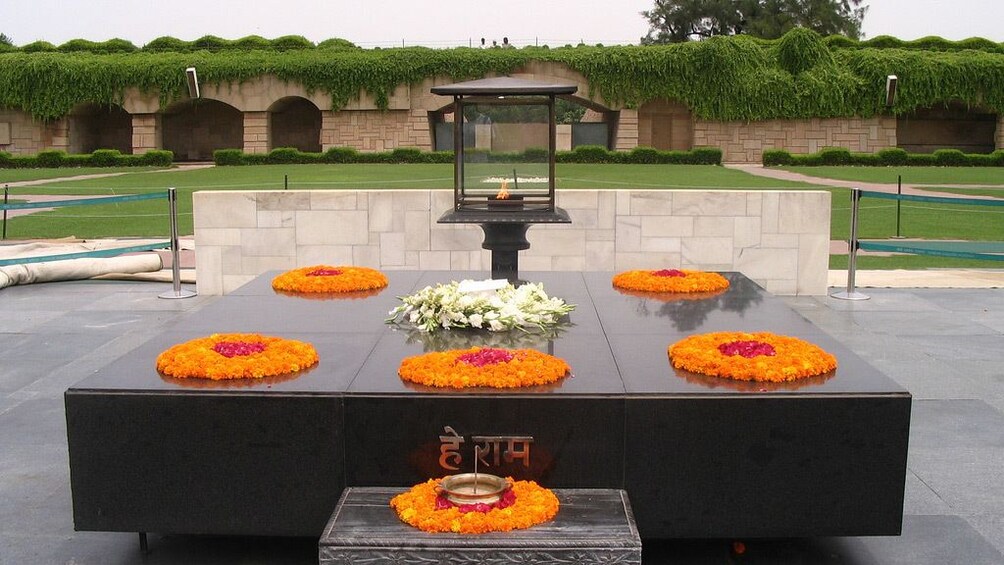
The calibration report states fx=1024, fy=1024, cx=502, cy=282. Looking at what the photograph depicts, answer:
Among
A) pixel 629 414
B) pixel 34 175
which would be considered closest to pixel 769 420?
pixel 629 414

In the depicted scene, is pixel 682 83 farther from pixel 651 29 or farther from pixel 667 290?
pixel 667 290

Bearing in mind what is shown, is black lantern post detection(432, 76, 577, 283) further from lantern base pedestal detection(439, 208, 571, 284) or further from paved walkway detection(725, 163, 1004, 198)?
paved walkway detection(725, 163, 1004, 198)

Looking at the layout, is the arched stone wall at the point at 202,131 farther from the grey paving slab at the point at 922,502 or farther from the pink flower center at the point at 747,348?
the grey paving slab at the point at 922,502

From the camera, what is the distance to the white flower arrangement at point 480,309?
538 centimetres

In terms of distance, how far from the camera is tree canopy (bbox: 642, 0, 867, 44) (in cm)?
5391

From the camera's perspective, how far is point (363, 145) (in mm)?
40812

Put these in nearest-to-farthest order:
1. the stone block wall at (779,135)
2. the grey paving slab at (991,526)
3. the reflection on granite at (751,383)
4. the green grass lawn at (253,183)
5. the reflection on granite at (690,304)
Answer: the reflection on granite at (751,383)
the grey paving slab at (991,526)
the reflection on granite at (690,304)
the green grass lawn at (253,183)
the stone block wall at (779,135)

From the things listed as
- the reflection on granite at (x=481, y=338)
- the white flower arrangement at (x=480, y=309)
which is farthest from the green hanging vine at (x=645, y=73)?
the reflection on granite at (x=481, y=338)

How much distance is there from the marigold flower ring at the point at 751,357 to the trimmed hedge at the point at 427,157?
29869 mm

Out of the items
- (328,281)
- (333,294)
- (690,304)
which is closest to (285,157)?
(328,281)

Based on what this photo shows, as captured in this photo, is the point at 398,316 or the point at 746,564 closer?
the point at 746,564

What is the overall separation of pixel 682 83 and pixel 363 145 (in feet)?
42.0

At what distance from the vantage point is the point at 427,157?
3606 centimetres

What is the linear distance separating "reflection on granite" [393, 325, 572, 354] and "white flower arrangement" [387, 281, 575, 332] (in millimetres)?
45
